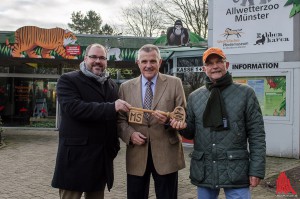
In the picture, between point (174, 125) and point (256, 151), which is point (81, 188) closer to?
point (174, 125)

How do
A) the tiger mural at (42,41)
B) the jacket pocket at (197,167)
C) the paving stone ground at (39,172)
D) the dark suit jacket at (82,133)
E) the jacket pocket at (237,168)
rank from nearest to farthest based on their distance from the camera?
the jacket pocket at (237,168) → the jacket pocket at (197,167) → the dark suit jacket at (82,133) → the paving stone ground at (39,172) → the tiger mural at (42,41)

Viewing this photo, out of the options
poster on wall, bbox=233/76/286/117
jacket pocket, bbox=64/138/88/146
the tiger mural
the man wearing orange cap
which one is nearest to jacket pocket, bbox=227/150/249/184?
the man wearing orange cap

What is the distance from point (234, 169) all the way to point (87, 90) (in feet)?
4.86

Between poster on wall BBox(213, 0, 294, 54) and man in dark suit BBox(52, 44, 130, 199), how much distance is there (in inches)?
247

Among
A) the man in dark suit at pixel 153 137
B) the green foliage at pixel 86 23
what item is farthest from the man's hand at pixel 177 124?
the green foliage at pixel 86 23

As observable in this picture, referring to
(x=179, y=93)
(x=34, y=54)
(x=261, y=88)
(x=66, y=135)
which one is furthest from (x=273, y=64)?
(x=34, y=54)

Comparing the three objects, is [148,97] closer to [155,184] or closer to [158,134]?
[158,134]

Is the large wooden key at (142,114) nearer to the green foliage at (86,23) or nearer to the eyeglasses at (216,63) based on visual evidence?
the eyeglasses at (216,63)

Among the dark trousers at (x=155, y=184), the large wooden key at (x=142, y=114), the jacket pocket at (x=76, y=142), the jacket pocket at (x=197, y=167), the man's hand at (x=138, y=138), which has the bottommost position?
the dark trousers at (x=155, y=184)

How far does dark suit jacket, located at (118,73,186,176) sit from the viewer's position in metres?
3.49

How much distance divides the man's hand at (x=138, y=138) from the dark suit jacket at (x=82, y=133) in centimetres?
25

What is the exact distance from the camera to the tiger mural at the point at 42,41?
45.0ft

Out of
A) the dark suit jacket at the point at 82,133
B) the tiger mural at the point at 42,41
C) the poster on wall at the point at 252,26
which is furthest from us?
the tiger mural at the point at 42,41

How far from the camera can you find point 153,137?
3496 millimetres
